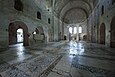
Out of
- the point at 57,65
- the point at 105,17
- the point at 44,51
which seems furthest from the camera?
the point at 105,17

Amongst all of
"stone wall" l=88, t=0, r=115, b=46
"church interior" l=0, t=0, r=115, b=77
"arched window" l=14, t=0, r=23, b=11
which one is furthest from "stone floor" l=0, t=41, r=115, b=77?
"arched window" l=14, t=0, r=23, b=11

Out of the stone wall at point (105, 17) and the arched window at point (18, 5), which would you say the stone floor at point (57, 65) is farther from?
the arched window at point (18, 5)

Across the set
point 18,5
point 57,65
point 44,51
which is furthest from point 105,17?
point 18,5

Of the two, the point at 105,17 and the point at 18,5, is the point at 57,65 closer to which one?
the point at 18,5

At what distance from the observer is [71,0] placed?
20.2 metres

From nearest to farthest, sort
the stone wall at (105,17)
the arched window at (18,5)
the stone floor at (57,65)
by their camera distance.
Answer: the stone floor at (57,65) < the stone wall at (105,17) < the arched window at (18,5)

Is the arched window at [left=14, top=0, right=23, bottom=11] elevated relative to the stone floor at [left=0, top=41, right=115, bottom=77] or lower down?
elevated

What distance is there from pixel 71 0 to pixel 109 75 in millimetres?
21266

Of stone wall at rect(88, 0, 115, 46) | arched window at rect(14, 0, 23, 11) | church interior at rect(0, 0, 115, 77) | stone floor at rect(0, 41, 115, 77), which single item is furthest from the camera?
arched window at rect(14, 0, 23, 11)

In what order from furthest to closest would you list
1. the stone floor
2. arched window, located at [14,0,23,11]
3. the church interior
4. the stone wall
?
arched window, located at [14,0,23,11]
the stone wall
the church interior
the stone floor

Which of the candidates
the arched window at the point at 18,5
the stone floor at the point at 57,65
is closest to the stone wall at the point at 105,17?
the stone floor at the point at 57,65

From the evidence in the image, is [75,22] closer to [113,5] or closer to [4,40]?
[113,5]

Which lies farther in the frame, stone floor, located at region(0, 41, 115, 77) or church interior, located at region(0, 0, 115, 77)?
church interior, located at region(0, 0, 115, 77)

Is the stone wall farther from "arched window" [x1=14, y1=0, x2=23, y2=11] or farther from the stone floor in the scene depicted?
"arched window" [x1=14, y1=0, x2=23, y2=11]
